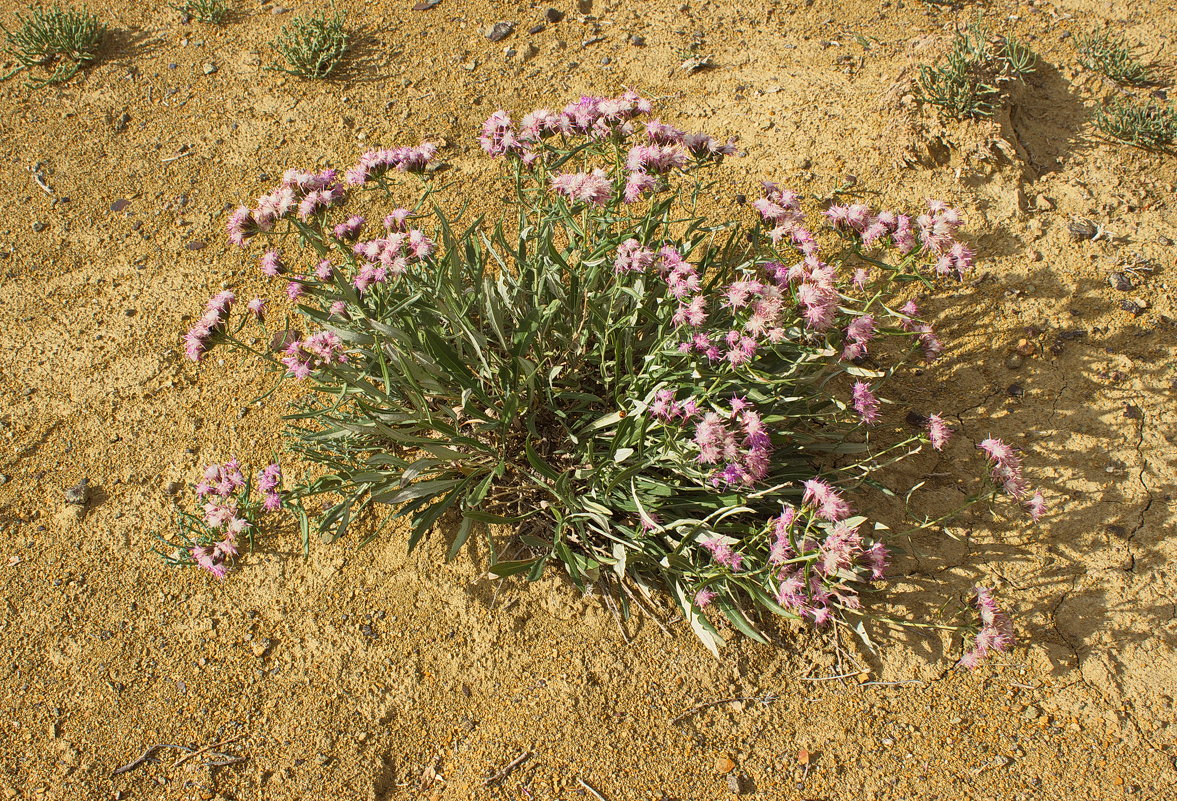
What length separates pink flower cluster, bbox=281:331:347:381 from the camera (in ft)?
8.38

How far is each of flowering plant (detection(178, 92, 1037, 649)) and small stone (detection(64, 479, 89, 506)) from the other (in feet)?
3.01

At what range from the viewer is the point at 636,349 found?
9.07 ft

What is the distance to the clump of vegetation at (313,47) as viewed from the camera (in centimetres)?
441

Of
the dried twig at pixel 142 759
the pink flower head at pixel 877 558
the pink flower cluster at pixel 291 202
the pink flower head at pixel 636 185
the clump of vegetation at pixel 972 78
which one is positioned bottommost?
the dried twig at pixel 142 759

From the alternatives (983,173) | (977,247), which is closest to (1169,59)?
(983,173)

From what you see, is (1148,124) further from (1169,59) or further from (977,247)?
(977,247)

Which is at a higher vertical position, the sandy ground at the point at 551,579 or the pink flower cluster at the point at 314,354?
the pink flower cluster at the point at 314,354

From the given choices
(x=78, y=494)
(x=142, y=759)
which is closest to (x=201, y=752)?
(x=142, y=759)

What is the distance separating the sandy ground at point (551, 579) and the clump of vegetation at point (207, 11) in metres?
0.30

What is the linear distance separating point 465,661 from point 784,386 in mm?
1439

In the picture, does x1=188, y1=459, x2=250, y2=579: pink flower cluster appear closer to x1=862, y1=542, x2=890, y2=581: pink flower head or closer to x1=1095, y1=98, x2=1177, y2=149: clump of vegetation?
x1=862, y1=542, x2=890, y2=581: pink flower head

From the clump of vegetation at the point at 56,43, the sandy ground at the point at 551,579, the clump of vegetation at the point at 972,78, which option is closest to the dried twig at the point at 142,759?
the sandy ground at the point at 551,579

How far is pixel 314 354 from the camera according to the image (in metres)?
2.61

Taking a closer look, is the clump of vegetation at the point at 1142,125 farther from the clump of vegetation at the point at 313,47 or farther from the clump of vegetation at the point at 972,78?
the clump of vegetation at the point at 313,47
